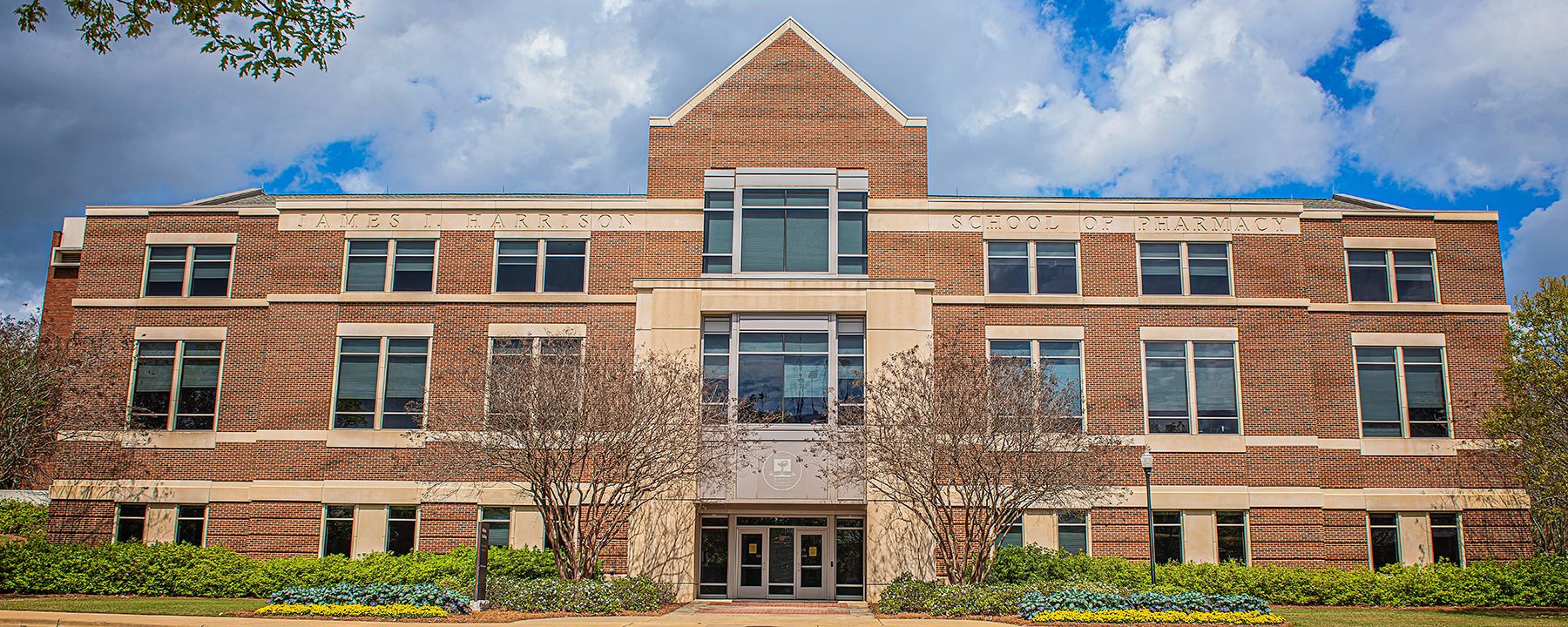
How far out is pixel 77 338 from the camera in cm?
2483

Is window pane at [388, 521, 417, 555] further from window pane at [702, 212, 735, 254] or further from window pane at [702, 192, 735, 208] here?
window pane at [702, 192, 735, 208]

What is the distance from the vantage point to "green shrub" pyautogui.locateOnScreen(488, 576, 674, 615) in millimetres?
18203

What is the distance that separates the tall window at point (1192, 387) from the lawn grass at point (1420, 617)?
4859 mm

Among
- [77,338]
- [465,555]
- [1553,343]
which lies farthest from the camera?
[77,338]

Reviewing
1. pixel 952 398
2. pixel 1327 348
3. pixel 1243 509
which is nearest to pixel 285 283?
pixel 952 398

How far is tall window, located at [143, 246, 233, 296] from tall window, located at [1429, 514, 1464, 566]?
31339 mm

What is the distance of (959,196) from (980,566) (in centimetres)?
1014

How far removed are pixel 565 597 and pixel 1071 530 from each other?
1252 centimetres

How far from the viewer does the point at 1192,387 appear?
2467cm

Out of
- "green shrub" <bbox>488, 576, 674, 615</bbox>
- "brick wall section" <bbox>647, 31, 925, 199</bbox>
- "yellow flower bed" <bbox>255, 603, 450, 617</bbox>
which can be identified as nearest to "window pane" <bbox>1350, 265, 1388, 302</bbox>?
"brick wall section" <bbox>647, 31, 925, 199</bbox>

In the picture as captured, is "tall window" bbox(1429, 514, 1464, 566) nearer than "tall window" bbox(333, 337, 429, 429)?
Yes

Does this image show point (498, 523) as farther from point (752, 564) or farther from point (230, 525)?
point (230, 525)

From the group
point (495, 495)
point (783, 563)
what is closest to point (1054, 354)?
point (783, 563)

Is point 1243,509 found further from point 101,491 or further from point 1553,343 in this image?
point 101,491
